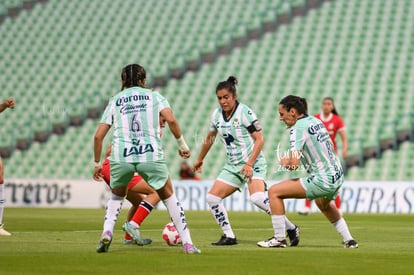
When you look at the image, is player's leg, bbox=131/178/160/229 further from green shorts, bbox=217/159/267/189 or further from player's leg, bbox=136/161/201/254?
player's leg, bbox=136/161/201/254

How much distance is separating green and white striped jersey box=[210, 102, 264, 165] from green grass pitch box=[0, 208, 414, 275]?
1104 mm

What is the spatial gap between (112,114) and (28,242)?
2554mm

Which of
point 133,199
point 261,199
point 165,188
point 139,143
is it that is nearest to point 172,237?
point 133,199

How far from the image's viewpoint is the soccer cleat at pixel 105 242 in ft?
31.3

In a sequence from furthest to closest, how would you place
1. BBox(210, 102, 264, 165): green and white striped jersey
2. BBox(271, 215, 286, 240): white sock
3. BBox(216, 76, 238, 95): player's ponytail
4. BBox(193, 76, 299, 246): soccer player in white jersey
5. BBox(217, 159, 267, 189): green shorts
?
BBox(217, 159, 267, 189): green shorts
BBox(210, 102, 264, 165): green and white striped jersey
BBox(193, 76, 299, 246): soccer player in white jersey
BBox(216, 76, 238, 95): player's ponytail
BBox(271, 215, 286, 240): white sock

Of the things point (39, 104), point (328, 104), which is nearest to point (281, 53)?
point (39, 104)

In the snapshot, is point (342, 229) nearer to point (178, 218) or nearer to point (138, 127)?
point (178, 218)

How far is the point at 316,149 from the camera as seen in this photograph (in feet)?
34.6

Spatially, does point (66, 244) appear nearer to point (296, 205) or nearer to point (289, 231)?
Answer: point (289, 231)

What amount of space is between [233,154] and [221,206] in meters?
0.68

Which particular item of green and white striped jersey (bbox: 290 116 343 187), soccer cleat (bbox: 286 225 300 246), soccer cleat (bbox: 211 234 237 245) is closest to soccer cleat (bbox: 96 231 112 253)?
soccer cleat (bbox: 211 234 237 245)

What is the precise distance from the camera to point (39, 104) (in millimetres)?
30781

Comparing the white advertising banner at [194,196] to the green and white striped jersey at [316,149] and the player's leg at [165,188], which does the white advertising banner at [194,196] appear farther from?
the player's leg at [165,188]

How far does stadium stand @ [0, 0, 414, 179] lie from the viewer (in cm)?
2666
